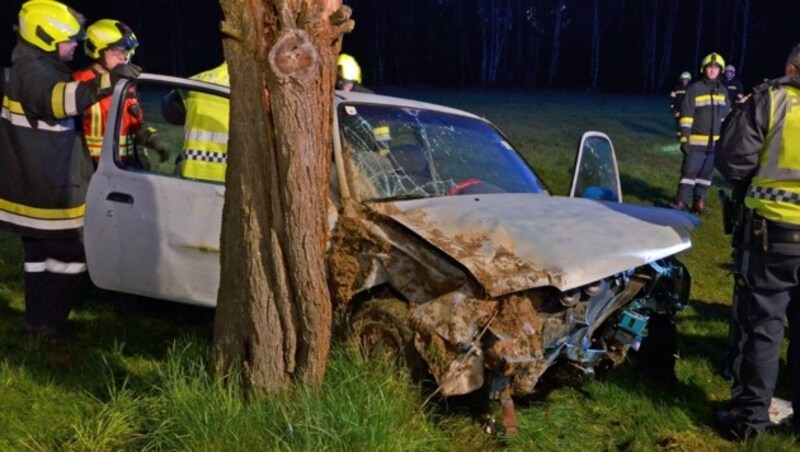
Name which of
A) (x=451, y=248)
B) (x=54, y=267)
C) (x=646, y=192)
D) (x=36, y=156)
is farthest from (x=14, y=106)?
(x=646, y=192)

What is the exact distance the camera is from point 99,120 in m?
5.05

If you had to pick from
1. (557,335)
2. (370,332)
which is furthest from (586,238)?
(370,332)

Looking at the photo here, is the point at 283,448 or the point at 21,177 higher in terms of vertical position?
the point at 21,177

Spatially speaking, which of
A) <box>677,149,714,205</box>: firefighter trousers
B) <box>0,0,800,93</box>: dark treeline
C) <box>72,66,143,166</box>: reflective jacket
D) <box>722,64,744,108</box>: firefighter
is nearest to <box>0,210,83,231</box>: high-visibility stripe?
<box>72,66,143,166</box>: reflective jacket

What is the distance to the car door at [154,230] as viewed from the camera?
3.87 m

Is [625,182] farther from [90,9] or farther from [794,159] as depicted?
[90,9]

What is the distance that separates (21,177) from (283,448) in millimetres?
2422

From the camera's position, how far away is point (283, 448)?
2674 mm

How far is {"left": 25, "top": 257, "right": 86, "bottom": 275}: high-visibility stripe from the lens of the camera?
13.8 ft

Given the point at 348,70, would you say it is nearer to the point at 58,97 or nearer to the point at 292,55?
the point at 58,97

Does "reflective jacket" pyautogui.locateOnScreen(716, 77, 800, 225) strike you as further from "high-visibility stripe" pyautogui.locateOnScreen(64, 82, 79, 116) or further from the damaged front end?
"high-visibility stripe" pyautogui.locateOnScreen(64, 82, 79, 116)

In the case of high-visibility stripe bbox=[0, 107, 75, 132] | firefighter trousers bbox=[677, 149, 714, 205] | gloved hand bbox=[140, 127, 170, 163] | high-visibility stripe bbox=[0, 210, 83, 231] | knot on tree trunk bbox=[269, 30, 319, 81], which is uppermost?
knot on tree trunk bbox=[269, 30, 319, 81]

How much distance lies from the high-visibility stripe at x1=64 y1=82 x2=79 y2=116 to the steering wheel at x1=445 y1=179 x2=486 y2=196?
200 centimetres

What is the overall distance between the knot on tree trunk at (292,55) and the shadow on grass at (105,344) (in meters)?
1.51
